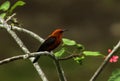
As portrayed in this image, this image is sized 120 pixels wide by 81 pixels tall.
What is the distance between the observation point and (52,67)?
996 cm

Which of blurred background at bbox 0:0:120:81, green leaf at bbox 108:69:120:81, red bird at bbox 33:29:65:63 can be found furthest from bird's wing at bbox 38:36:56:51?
blurred background at bbox 0:0:120:81

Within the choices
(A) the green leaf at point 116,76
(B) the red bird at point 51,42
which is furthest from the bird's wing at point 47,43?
(A) the green leaf at point 116,76

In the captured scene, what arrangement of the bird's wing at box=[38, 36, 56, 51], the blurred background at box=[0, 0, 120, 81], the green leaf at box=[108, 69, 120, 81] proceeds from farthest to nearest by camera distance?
the blurred background at box=[0, 0, 120, 81] < the bird's wing at box=[38, 36, 56, 51] < the green leaf at box=[108, 69, 120, 81]

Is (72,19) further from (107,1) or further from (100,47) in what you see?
(100,47)

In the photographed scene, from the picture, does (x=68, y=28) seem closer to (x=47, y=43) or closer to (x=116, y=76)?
(x=47, y=43)

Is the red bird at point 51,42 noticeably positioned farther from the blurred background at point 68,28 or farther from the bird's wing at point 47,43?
the blurred background at point 68,28

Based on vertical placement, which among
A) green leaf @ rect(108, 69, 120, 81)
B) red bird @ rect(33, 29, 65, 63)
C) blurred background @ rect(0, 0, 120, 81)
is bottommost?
blurred background @ rect(0, 0, 120, 81)

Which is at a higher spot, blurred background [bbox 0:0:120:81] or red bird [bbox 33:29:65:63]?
red bird [bbox 33:29:65:63]

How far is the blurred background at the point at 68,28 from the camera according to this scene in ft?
32.9

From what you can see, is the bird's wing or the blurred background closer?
the bird's wing

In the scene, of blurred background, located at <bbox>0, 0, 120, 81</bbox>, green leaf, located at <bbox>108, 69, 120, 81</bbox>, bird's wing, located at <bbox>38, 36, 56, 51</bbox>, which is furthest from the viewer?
blurred background, located at <bbox>0, 0, 120, 81</bbox>

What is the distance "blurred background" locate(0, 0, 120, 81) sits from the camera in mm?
10039

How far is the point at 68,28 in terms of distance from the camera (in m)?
12.2

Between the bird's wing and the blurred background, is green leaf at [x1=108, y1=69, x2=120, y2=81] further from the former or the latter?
the blurred background
